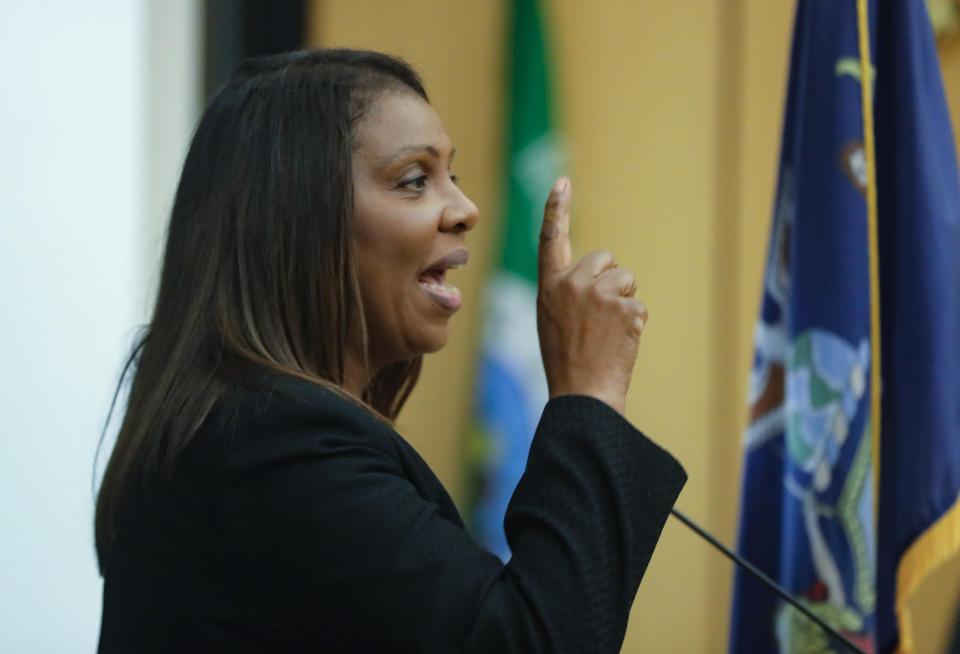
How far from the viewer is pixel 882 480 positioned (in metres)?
2.19

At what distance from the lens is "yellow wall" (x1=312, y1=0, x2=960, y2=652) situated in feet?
11.1

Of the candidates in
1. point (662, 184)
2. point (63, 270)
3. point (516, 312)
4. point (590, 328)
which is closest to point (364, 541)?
point (590, 328)

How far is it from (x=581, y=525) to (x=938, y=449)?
107 centimetres

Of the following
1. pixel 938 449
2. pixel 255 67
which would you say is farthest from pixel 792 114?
pixel 255 67

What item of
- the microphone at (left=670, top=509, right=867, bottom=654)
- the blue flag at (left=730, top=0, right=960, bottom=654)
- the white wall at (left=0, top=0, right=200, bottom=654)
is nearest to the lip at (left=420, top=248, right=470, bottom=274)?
the microphone at (left=670, top=509, right=867, bottom=654)

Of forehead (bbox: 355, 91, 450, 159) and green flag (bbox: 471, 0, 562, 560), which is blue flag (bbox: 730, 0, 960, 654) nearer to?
forehead (bbox: 355, 91, 450, 159)

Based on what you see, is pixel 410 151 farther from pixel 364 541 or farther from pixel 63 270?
pixel 63 270

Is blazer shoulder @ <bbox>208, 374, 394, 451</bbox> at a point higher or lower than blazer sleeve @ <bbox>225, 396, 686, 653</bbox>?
higher

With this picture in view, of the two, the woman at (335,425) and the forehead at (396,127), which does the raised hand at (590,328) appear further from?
the forehead at (396,127)

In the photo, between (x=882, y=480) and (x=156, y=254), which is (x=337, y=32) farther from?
(x=882, y=480)

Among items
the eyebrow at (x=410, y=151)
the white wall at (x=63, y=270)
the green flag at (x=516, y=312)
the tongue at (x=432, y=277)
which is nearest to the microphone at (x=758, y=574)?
the tongue at (x=432, y=277)

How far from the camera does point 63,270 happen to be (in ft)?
9.68

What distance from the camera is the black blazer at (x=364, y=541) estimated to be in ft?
3.93

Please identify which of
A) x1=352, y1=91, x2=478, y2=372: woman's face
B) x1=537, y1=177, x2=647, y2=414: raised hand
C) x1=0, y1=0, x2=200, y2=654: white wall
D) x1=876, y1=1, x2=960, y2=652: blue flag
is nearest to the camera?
x1=537, y1=177, x2=647, y2=414: raised hand
